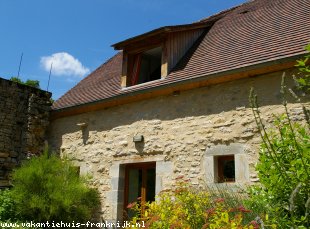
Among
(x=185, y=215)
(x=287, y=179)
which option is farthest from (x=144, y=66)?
(x=287, y=179)

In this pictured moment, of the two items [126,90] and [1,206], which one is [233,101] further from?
[1,206]

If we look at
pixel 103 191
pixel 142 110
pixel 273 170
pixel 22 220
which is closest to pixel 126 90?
→ pixel 142 110

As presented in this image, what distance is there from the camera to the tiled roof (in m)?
6.80

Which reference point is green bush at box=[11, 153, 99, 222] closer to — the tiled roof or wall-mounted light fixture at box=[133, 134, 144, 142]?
wall-mounted light fixture at box=[133, 134, 144, 142]

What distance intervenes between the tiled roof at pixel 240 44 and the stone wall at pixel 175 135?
0.45 metres

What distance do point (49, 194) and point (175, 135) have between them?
2954 mm

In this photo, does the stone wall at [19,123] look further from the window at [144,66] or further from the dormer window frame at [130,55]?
the window at [144,66]

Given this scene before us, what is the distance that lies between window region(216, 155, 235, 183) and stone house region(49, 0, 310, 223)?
20 millimetres

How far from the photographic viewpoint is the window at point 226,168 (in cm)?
660

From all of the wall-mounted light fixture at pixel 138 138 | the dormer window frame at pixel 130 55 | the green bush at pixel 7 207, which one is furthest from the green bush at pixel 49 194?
the dormer window frame at pixel 130 55

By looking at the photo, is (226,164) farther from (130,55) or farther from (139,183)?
(130,55)

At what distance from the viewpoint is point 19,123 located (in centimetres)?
924

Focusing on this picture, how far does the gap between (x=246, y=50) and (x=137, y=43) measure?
284 centimetres

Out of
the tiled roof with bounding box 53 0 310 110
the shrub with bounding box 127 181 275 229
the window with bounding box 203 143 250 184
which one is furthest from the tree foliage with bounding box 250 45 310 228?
the tiled roof with bounding box 53 0 310 110
